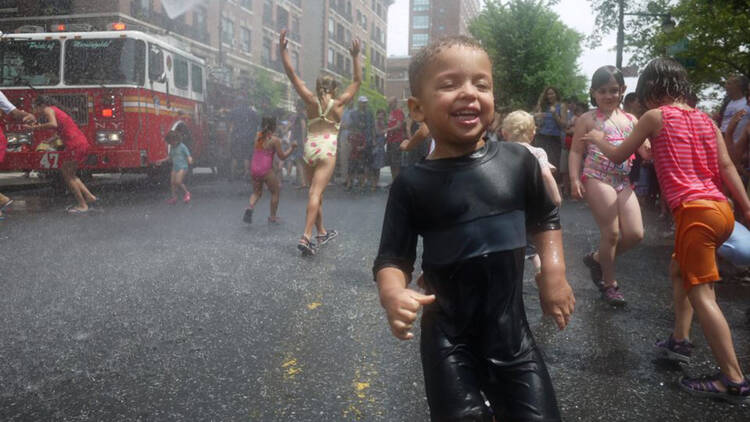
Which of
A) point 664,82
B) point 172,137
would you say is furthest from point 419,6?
point 664,82

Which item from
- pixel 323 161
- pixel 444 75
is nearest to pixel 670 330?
pixel 444 75

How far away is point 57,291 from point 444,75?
3.87 metres

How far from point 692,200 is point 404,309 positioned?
1.96 m

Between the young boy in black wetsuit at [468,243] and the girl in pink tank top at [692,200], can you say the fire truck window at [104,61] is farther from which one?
the young boy in black wetsuit at [468,243]

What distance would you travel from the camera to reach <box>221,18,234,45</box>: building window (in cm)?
3803

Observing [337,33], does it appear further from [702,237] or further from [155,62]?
[702,237]

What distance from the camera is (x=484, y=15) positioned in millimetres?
45375

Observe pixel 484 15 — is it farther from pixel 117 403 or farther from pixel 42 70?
pixel 117 403

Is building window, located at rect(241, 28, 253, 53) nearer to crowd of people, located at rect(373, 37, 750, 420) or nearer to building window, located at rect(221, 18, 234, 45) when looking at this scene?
building window, located at rect(221, 18, 234, 45)

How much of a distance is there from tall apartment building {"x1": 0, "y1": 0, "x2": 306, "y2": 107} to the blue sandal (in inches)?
452

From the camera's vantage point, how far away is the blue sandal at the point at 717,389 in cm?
277

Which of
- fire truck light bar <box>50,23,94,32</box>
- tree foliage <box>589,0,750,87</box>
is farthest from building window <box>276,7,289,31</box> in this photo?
fire truck light bar <box>50,23,94,32</box>

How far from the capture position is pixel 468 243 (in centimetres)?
186

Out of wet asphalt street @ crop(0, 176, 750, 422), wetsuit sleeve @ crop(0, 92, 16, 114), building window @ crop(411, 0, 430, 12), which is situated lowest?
wet asphalt street @ crop(0, 176, 750, 422)
